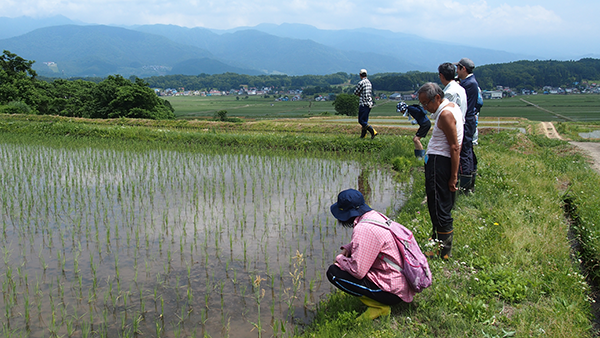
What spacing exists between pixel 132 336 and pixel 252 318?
86 centimetres

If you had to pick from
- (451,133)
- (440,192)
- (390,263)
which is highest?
(451,133)

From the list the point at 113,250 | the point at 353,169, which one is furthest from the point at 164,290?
the point at 353,169

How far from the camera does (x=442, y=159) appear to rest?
368 centimetres

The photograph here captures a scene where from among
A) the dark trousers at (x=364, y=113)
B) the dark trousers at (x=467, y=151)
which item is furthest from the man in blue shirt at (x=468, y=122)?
the dark trousers at (x=364, y=113)

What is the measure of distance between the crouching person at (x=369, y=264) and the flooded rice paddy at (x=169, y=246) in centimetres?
58

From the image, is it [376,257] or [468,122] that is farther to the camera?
[468,122]

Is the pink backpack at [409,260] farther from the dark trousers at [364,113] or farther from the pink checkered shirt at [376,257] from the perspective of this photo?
the dark trousers at [364,113]

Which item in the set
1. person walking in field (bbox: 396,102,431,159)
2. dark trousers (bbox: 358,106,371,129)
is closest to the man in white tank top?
A: person walking in field (bbox: 396,102,431,159)

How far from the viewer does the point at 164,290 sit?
3680 mm

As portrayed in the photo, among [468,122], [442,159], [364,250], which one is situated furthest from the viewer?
[468,122]

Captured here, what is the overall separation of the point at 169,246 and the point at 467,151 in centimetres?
350

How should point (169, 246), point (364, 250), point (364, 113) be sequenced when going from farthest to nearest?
point (364, 113) < point (169, 246) < point (364, 250)

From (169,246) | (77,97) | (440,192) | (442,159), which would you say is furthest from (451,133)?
(77,97)

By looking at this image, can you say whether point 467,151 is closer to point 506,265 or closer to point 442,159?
point 442,159
